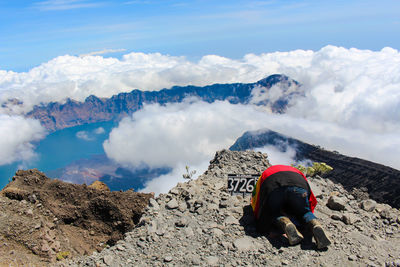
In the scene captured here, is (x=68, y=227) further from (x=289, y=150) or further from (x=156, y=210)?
(x=289, y=150)

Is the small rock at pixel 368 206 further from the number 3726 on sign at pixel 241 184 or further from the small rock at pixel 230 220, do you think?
the small rock at pixel 230 220

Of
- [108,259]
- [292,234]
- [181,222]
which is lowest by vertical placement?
[108,259]

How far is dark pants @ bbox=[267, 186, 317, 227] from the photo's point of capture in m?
8.43

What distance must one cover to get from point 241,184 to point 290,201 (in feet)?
10.4

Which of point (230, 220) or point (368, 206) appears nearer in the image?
point (230, 220)

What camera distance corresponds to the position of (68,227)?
36.9ft

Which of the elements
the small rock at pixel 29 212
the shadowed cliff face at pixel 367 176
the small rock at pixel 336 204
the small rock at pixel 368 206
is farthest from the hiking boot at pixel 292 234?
the shadowed cliff face at pixel 367 176

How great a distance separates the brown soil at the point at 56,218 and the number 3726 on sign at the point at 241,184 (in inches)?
164

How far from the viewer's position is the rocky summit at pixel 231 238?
7602 millimetres

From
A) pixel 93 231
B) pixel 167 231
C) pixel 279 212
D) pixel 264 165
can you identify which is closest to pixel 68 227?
pixel 93 231

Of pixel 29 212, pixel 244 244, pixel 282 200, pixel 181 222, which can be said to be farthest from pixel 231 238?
pixel 29 212

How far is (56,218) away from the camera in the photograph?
11.1 m

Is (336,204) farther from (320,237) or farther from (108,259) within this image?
(108,259)

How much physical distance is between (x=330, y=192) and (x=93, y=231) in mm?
11261
